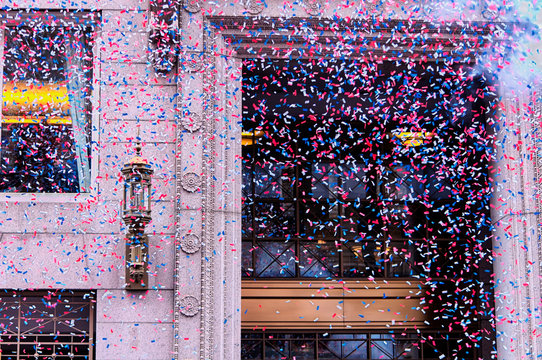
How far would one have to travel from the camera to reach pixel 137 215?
31.9 feet

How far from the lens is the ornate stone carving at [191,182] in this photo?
10242 millimetres

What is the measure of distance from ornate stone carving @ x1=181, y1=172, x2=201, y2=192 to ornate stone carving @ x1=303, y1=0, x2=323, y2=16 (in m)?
2.80

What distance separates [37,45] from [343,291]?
6.46 meters

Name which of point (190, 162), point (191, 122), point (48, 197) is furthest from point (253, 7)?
point (48, 197)

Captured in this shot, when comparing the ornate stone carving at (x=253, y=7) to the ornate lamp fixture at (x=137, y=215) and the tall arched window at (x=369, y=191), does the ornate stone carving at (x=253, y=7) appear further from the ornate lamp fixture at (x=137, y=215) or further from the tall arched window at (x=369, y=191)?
the ornate lamp fixture at (x=137, y=215)

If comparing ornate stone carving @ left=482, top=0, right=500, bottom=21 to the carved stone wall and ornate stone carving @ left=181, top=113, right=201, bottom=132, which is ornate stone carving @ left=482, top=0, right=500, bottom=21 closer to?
the carved stone wall

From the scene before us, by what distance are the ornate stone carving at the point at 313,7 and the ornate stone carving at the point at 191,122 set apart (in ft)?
7.08

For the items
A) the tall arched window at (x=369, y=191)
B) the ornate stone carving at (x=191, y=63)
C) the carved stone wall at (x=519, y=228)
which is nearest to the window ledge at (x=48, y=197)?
the ornate stone carving at (x=191, y=63)

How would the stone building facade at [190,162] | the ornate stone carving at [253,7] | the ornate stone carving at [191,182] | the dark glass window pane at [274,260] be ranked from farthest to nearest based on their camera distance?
the dark glass window pane at [274,260] → the ornate stone carving at [253,7] → the ornate stone carving at [191,182] → the stone building facade at [190,162]

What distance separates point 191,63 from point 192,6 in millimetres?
809

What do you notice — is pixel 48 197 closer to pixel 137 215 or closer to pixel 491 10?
pixel 137 215

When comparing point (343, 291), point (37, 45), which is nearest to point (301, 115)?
point (343, 291)

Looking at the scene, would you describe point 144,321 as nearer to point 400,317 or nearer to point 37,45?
point 37,45

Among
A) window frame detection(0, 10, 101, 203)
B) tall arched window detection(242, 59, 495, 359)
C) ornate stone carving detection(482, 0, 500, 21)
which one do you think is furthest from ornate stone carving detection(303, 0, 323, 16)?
window frame detection(0, 10, 101, 203)
